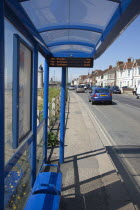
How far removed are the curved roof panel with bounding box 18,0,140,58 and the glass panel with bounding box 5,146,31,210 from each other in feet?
6.01

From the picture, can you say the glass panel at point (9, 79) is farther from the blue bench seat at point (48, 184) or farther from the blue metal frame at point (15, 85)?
the blue bench seat at point (48, 184)

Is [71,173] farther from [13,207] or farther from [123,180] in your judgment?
[13,207]

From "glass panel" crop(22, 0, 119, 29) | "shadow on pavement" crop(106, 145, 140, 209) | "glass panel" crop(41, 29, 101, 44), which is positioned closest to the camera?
"glass panel" crop(22, 0, 119, 29)

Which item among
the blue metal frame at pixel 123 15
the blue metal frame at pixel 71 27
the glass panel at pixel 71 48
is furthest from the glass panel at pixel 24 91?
the glass panel at pixel 71 48

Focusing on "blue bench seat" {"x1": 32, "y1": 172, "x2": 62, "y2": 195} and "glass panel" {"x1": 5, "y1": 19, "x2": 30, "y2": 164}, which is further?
"blue bench seat" {"x1": 32, "y1": 172, "x2": 62, "y2": 195}

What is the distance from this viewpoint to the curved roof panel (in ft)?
7.88

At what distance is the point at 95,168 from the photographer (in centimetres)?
491

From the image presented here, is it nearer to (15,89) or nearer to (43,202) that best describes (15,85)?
(15,89)

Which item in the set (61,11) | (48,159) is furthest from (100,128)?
(61,11)

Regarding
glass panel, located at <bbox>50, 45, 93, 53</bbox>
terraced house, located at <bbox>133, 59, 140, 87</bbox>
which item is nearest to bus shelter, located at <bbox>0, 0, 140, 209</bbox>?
glass panel, located at <bbox>50, 45, 93, 53</bbox>

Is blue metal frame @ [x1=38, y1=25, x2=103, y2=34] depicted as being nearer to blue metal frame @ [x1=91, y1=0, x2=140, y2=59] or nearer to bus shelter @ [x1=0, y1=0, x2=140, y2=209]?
bus shelter @ [x1=0, y1=0, x2=140, y2=209]

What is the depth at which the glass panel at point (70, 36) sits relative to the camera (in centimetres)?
374

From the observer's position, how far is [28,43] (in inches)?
117

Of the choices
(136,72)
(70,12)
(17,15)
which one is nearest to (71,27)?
(70,12)
